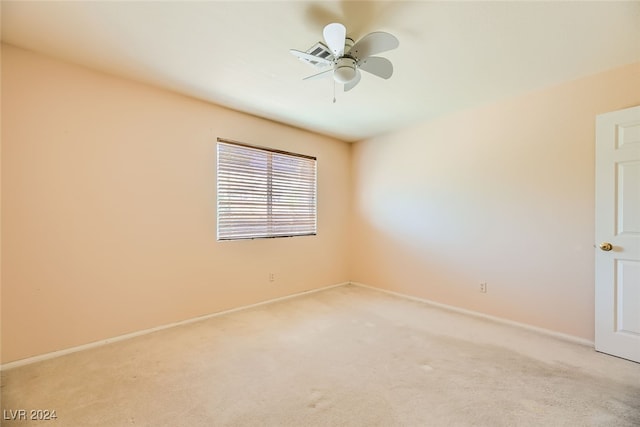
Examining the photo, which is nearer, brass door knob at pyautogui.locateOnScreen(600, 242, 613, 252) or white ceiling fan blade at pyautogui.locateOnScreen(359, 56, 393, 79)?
white ceiling fan blade at pyautogui.locateOnScreen(359, 56, 393, 79)

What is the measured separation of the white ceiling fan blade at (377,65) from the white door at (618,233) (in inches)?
77.7

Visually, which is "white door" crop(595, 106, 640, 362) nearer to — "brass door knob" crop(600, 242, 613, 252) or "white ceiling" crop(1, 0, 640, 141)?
"brass door knob" crop(600, 242, 613, 252)

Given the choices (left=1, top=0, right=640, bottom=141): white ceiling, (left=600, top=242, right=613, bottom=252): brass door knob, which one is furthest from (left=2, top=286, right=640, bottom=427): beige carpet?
(left=1, top=0, right=640, bottom=141): white ceiling

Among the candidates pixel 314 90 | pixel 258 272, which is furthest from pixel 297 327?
pixel 314 90

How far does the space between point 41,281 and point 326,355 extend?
2419 mm

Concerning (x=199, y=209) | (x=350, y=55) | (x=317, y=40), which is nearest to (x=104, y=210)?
(x=199, y=209)

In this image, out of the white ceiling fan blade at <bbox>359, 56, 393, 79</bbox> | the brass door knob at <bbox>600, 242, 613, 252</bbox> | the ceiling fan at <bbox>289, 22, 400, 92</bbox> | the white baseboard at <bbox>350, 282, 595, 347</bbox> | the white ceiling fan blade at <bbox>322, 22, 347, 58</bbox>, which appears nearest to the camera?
the white ceiling fan blade at <bbox>322, 22, 347, 58</bbox>

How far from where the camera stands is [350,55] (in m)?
1.92

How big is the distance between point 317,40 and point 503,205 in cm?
261

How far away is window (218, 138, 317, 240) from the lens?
333 cm

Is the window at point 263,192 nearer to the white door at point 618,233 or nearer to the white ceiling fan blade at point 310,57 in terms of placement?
the white ceiling fan blade at point 310,57

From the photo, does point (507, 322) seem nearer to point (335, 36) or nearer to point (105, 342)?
point (335, 36)

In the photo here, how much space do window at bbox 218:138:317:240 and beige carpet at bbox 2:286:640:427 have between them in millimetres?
1256

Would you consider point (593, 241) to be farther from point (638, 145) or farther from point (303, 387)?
point (303, 387)
